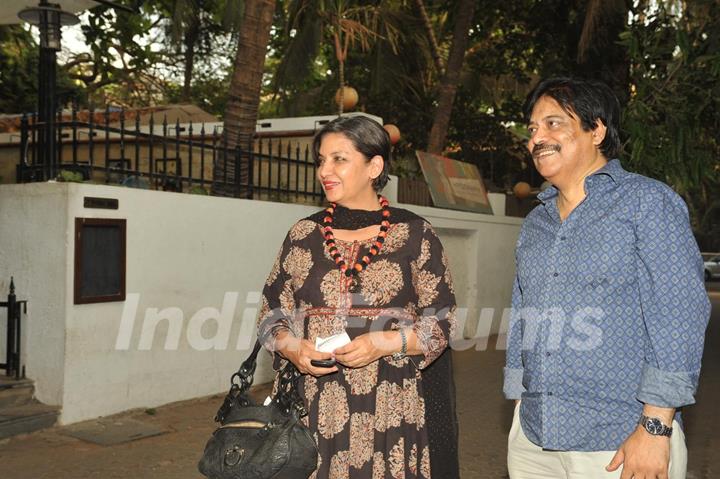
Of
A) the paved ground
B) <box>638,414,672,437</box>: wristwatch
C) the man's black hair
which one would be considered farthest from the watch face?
the paved ground

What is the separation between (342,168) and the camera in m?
3.01

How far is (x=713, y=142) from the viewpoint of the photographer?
10234 mm

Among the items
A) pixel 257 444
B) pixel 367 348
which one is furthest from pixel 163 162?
pixel 257 444

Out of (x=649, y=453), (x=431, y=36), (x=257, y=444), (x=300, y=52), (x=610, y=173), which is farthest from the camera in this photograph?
(x=431, y=36)

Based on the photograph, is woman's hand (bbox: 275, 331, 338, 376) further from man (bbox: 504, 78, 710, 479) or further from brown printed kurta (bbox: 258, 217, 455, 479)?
man (bbox: 504, 78, 710, 479)

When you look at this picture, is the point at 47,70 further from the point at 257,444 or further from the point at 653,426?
the point at 653,426

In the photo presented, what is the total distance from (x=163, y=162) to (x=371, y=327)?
6141 millimetres

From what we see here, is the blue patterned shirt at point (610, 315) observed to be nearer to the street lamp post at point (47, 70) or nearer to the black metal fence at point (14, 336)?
the black metal fence at point (14, 336)

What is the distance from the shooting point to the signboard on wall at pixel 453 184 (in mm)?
13344

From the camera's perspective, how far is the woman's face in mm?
3006

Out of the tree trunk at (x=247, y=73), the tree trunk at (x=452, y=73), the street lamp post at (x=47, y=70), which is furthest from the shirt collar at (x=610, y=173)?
the tree trunk at (x=452, y=73)

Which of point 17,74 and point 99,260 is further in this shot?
point 17,74

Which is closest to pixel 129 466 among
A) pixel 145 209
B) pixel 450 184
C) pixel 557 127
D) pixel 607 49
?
pixel 145 209

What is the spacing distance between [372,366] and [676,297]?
44.5 inches
